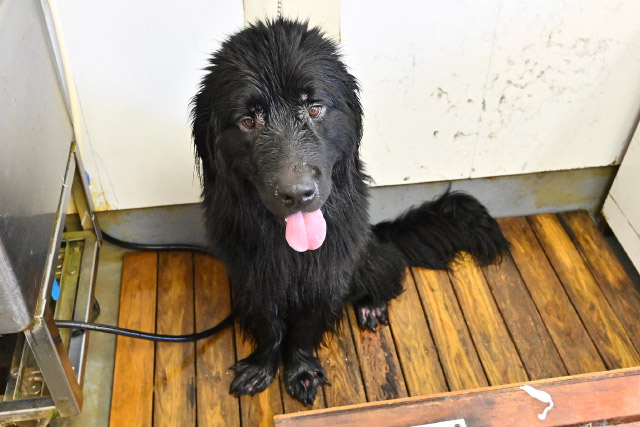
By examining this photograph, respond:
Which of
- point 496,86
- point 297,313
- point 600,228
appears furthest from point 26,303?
point 600,228

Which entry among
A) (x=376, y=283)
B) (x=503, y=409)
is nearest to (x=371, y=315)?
(x=376, y=283)

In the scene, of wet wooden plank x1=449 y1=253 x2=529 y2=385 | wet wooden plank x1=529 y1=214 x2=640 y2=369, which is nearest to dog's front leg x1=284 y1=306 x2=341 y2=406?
wet wooden plank x1=449 y1=253 x2=529 y2=385

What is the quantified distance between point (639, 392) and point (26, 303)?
4.47 ft

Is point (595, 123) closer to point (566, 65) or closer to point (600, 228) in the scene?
point (566, 65)

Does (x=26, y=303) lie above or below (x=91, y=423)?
above

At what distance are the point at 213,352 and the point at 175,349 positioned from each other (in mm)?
120

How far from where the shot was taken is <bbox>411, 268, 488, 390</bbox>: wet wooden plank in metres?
1.98

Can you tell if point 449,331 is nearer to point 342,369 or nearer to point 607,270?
point 342,369

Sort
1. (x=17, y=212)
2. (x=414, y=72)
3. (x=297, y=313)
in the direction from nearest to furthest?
(x=17, y=212), (x=297, y=313), (x=414, y=72)

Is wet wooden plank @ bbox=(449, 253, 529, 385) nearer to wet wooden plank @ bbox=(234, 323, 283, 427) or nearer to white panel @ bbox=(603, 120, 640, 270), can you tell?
white panel @ bbox=(603, 120, 640, 270)

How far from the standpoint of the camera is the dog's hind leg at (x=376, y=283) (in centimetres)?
204

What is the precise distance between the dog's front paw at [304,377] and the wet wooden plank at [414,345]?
0.26 m

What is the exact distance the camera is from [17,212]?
140cm

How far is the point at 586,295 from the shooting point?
222cm
